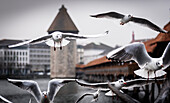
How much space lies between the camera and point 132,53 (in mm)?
6066

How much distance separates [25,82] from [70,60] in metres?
50.7

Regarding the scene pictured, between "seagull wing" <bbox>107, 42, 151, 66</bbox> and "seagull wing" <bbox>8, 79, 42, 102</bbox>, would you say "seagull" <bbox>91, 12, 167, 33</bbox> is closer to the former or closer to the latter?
"seagull wing" <bbox>107, 42, 151, 66</bbox>

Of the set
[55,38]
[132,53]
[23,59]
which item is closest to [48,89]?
[55,38]

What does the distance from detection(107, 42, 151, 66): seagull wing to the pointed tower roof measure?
50820mm

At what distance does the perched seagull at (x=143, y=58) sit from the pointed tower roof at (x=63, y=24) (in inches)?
1993

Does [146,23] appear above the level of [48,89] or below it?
above

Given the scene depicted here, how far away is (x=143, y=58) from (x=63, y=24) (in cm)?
5279

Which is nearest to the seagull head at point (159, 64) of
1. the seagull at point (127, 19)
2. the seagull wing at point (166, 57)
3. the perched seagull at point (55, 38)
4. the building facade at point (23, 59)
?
the seagull wing at point (166, 57)

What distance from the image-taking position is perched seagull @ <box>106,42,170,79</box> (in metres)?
5.84

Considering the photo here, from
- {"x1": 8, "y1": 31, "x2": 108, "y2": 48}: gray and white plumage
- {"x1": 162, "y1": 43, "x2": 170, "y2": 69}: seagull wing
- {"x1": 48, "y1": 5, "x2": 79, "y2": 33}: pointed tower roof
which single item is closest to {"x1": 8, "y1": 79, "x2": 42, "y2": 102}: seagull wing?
{"x1": 8, "y1": 31, "x2": 108, "y2": 48}: gray and white plumage

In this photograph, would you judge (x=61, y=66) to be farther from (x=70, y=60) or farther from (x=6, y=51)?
(x=6, y=51)

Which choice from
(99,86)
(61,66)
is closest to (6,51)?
(61,66)

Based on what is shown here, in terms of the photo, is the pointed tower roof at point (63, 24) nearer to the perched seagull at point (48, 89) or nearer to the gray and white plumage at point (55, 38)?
the gray and white plumage at point (55, 38)

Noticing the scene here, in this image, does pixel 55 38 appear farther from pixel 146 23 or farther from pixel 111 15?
pixel 146 23
